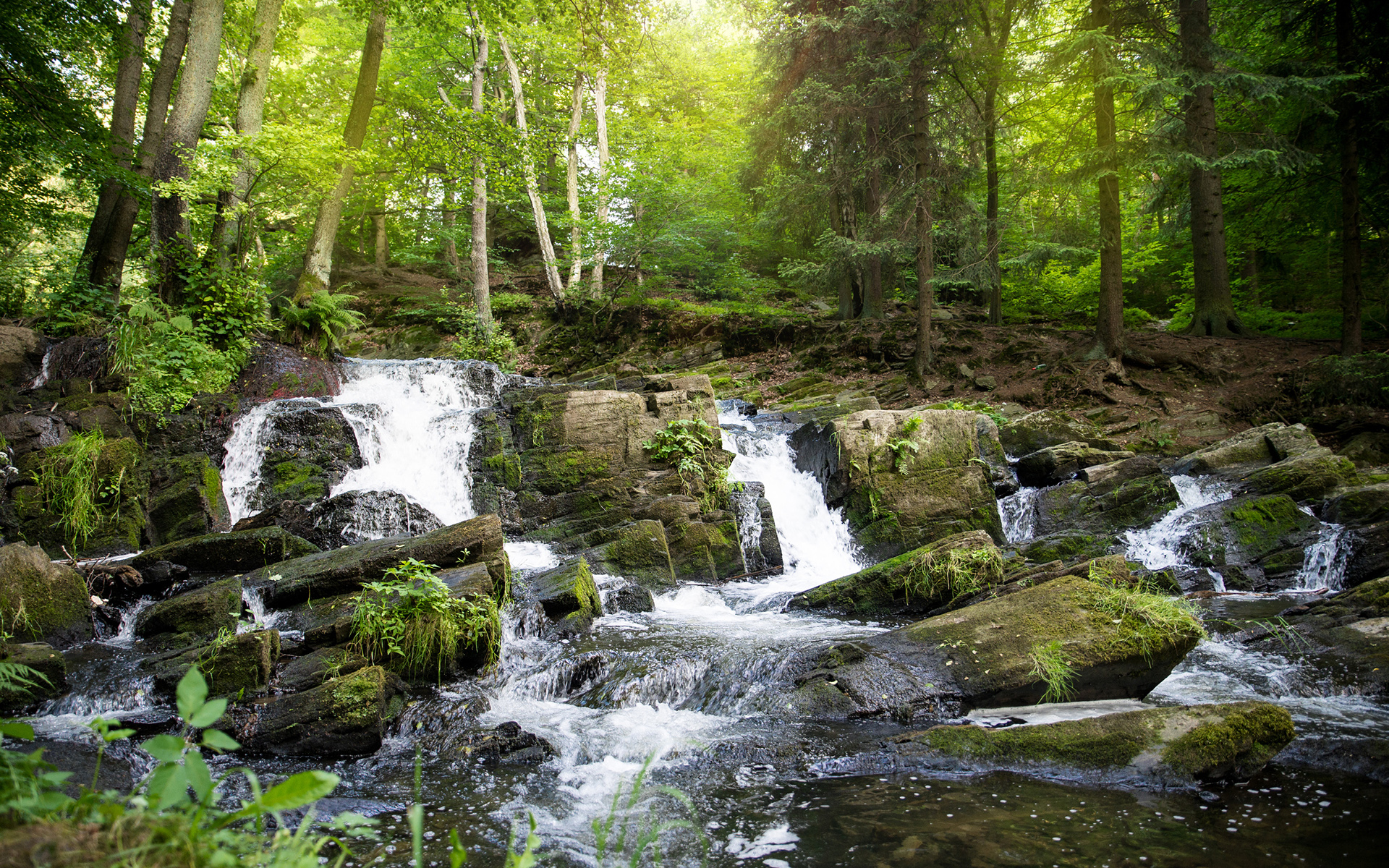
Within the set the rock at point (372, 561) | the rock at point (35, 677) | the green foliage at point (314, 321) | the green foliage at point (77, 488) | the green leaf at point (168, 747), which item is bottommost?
the rock at point (35, 677)

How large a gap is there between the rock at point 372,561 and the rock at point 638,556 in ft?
6.51

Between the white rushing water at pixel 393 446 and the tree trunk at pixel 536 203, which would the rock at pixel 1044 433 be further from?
the tree trunk at pixel 536 203

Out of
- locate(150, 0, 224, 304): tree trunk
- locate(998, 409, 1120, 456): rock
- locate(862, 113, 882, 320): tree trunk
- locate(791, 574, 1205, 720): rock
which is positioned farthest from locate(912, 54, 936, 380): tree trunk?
locate(150, 0, 224, 304): tree trunk

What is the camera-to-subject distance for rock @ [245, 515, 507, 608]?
7012 mm

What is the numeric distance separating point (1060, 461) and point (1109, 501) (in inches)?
53.4

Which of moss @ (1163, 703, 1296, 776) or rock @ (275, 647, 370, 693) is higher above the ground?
rock @ (275, 647, 370, 693)

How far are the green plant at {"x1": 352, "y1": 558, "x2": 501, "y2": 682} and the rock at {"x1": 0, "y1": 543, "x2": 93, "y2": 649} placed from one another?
288 cm

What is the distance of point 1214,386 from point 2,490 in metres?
19.6

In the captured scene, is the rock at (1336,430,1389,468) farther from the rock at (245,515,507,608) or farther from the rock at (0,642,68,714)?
the rock at (0,642,68,714)

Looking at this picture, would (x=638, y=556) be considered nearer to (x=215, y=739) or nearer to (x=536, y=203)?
(x=215, y=739)

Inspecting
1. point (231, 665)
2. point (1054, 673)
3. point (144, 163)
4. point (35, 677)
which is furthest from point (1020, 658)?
point (144, 163)

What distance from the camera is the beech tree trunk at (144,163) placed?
12.2 m

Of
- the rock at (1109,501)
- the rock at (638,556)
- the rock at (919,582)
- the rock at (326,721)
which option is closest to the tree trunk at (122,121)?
the rock at (638,556)

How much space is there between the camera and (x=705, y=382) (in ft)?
41.5
